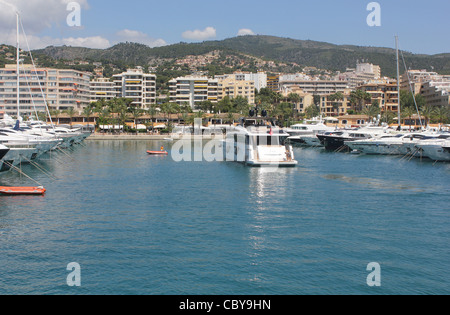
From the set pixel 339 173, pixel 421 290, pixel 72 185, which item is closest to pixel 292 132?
pixel 339 173

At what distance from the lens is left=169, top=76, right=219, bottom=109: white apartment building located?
169375 millimetres

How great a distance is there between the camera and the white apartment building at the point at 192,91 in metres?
169

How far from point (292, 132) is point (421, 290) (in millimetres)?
76824

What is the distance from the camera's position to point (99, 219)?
2666cm

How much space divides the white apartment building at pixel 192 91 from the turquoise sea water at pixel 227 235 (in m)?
129

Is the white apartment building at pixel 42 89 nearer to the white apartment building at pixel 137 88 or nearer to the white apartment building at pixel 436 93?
the white apartment building at pixel 137 88

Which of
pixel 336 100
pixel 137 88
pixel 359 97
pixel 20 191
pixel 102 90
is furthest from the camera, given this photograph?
pixel 102 90

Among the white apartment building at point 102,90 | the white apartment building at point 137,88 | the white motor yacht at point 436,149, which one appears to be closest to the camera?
the white motor yacht at point 436,149

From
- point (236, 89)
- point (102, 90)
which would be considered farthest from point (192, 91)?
point (102, 90)

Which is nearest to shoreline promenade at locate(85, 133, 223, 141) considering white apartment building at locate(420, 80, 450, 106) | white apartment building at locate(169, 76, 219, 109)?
white apartment building at locate(169, 76, 219, 109)

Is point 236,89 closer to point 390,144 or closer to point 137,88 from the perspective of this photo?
point 137,88

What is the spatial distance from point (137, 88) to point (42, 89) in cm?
3023

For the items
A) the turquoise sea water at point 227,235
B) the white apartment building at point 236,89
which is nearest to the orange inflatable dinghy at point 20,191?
the turquoise sea water at point 227,235

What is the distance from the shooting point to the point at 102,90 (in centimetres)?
18100
